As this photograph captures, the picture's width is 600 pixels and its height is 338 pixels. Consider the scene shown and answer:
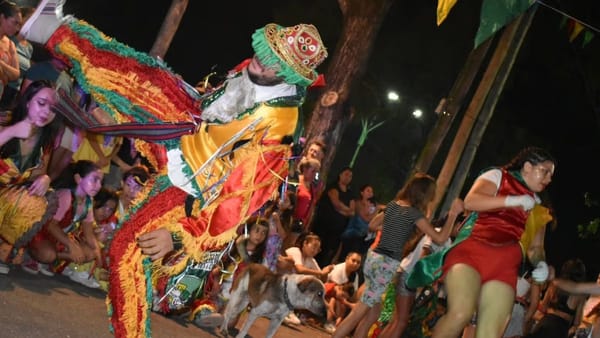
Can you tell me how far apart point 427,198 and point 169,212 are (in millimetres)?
3392

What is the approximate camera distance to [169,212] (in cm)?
320

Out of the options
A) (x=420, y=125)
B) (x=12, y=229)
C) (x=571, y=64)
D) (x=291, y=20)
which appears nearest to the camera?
(x=12, y=229)

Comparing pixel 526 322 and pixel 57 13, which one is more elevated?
pixel 57 13

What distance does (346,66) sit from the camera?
10.1 meters

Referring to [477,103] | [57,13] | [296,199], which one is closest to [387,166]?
[477,103]

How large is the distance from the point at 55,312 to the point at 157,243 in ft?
6.24

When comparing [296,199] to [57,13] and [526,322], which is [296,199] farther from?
[57,13]

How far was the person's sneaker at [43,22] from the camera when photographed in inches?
131

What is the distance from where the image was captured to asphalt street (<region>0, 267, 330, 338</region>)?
158 inches

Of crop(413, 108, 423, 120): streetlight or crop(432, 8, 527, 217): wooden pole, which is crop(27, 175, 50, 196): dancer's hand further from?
crop(413, 108, 423, 120): streetlight

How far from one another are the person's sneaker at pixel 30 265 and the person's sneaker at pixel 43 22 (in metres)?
2.80

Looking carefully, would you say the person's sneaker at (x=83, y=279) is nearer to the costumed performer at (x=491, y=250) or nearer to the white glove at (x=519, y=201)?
the costumed performer at (x=491, y=250)

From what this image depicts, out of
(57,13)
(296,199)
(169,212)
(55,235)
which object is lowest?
(55,235)

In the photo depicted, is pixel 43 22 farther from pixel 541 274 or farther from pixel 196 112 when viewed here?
pixel 541 274
